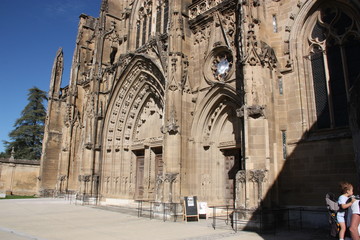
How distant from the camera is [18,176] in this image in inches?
1193

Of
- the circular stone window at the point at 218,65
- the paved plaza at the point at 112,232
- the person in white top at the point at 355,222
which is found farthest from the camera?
the circular stone window at the point at 218,65

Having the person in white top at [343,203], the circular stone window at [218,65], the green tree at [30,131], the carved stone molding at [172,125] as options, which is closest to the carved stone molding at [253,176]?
the carved stone molding at [172,125]

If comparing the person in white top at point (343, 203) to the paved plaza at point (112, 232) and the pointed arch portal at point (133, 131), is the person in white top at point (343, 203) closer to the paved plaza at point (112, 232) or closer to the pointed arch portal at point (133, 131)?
the paved plaza at point (112, 232)

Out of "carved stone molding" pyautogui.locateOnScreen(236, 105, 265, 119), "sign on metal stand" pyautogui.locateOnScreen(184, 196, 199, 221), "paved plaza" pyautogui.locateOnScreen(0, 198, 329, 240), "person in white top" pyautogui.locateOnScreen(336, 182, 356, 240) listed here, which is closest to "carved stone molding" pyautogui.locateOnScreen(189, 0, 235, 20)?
"carved stone molding" pyautogui.locateOnScreen(236, 105, 265, 119)

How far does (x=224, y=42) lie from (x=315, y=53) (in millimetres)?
4242

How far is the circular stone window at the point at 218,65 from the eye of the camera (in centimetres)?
1425

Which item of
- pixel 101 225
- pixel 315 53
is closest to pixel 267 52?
pixel 315 53

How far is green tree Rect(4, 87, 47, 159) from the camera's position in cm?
4202

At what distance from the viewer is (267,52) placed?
11.8 m

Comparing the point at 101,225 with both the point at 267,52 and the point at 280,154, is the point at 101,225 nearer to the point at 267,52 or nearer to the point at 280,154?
the point at 280,154

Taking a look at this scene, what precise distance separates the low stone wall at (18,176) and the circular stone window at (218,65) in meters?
24.2

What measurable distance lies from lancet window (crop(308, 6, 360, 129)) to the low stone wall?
1138 inches

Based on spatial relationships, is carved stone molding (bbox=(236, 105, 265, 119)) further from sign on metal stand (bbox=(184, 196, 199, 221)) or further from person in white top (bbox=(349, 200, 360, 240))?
person in white top (bbox=(349, 200, 360, 240))

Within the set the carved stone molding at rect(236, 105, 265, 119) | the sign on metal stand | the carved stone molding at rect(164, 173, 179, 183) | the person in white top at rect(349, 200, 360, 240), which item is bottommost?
the sign on metal stand
